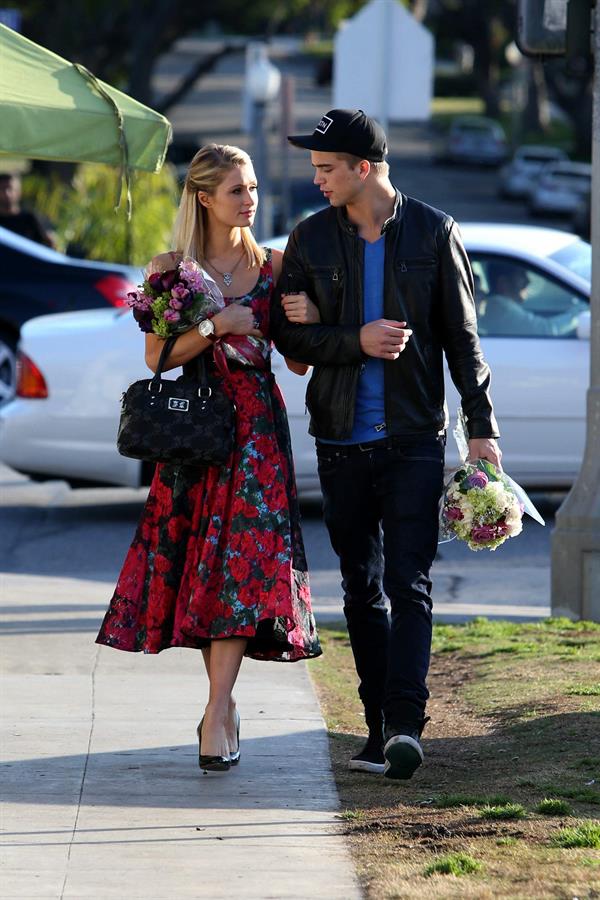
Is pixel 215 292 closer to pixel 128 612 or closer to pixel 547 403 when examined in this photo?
pixel 128 612

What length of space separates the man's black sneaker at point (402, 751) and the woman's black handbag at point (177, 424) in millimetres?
934

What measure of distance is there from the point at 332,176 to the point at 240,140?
59419mm

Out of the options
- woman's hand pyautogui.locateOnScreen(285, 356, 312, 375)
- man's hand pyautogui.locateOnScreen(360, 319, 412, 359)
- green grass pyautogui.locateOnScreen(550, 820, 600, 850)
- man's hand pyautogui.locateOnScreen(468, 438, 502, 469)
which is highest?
man's hand pyautogui.locateOnScreen(360, 319, 412, 359)

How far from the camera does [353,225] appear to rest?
4.83m

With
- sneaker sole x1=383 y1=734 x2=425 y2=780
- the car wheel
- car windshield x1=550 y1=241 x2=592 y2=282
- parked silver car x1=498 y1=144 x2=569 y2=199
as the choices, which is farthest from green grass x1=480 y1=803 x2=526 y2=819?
parked silver car x1=498 y1=144 x2=569 y2=199

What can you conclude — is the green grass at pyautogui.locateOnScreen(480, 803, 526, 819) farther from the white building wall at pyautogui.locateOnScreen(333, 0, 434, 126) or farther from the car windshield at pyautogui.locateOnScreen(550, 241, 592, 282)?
the white building wall at pyautogui.locateOnScreen(333, 0, 434, 126)

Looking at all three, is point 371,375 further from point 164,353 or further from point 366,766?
point 366,766

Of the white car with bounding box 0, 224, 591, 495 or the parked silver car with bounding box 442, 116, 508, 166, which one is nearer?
the white car with bounding box 0, 224, 591, 495

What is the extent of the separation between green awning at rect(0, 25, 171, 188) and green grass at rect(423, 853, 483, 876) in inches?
111

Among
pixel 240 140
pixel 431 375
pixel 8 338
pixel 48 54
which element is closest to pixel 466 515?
pixel 431 375

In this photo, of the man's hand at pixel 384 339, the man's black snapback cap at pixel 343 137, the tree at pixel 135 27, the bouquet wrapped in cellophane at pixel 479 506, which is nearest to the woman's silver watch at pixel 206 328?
the man's hand at pixel 384 339

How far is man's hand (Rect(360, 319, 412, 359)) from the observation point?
4664 mm

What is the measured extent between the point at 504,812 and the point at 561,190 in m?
40.0

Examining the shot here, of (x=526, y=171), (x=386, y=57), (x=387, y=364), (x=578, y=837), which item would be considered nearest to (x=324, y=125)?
(x=387, y=364)
